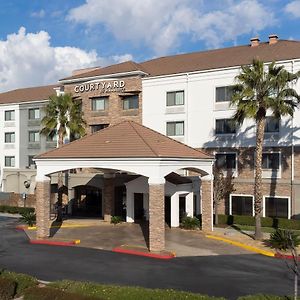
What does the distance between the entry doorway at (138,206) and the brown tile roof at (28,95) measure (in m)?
25.0

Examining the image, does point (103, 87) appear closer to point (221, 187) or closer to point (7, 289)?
point (221, 187)

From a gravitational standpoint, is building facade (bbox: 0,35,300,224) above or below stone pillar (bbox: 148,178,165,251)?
above

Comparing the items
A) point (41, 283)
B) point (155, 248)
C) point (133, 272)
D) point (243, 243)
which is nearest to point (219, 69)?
point (243, 243)

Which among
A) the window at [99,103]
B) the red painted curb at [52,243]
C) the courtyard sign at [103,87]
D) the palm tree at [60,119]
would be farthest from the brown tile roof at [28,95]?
the red painted curb at [52,243]

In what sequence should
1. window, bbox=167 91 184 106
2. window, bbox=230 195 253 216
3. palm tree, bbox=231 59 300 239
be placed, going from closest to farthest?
palm tree, bbox=231 59 300 239 → window, bbox=230 195 253 216 → window, bbox=167 91 184 106

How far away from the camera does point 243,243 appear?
27500 mm

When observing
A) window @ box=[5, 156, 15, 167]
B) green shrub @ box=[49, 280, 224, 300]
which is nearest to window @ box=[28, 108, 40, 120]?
window @ box=[5, 156, 15, 167]

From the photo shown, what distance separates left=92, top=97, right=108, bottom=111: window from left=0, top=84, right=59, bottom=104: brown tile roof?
12.2 m

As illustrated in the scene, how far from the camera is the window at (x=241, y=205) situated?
38.5 meters

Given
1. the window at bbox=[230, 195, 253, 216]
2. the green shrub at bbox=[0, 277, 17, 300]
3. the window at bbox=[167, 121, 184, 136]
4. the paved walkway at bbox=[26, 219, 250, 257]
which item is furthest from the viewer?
the window at bbox=[167, 121, 184, 136]

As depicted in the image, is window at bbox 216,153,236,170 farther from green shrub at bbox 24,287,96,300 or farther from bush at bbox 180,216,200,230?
green shrub at bbox 24,287,96,300

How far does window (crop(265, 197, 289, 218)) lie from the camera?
120 feet

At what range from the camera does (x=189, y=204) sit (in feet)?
119

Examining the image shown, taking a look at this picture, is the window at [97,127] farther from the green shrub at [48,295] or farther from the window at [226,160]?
the green shrub at [48,295]
